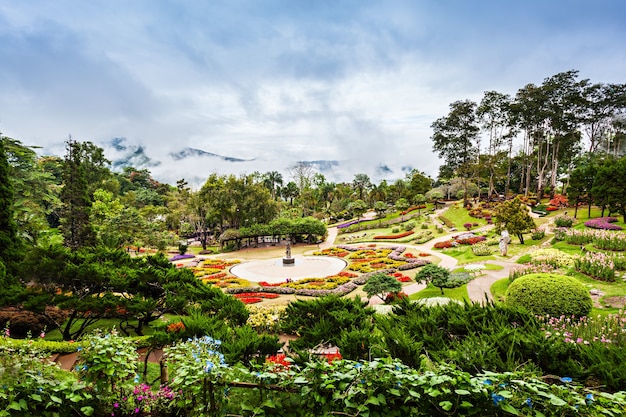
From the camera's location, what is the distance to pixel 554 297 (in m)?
9.56

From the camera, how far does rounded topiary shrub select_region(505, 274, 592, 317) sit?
9.35 meters

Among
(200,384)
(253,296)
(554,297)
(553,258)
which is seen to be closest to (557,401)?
(200,384)

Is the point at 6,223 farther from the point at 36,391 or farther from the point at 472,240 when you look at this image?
the point at 472,240

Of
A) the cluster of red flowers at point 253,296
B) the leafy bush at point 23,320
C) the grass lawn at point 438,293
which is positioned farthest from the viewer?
the cluster of red flowers at point 253,296

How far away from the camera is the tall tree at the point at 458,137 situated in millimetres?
42469

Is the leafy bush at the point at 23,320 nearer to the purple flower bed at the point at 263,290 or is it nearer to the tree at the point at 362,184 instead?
the purple flower bed at the point at 263,290

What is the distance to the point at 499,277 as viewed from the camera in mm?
16047

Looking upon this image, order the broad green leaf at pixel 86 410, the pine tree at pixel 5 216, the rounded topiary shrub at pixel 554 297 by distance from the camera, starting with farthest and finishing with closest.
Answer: the pine tree at pixel 5 216 < the rounded topiary shrub at pixel 554 297 < the broad green leaf at pixel 86 410

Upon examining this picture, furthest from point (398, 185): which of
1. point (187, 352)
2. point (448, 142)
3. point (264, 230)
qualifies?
point (187, 352)

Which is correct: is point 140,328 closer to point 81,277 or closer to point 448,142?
point 81,277

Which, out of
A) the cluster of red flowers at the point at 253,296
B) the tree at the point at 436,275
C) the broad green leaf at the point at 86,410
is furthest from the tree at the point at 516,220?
the broad green leaf at the point at 86,410

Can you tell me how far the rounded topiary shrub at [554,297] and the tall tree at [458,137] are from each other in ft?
113

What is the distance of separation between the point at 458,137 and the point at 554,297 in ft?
126

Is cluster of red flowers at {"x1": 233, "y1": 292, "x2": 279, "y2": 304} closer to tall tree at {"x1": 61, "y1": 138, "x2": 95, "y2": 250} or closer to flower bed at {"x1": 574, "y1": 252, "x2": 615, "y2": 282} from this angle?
tall tree at {"x1": 61, "y1": 138, "x2": 95, "y2": 250}
